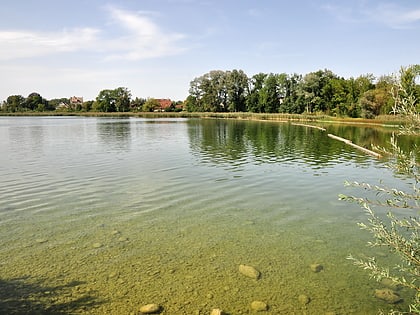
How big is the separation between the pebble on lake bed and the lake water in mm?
210

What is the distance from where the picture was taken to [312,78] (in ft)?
343

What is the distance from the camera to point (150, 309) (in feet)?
21.9

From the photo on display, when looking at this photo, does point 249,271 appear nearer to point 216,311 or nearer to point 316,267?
point 316,267

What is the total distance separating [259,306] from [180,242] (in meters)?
3.93

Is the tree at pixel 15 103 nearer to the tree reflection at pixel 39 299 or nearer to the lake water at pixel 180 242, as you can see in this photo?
the lake water at pixel 180 242

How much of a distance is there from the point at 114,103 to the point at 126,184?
168m

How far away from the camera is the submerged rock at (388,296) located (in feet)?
23.5

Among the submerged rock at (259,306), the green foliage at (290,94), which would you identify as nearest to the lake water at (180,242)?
the submerged rock at (259,306)

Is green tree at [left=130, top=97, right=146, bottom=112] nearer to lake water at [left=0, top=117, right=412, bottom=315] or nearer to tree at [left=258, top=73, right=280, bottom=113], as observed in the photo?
tree at [left=258, top=73, right=280, bottom=113]

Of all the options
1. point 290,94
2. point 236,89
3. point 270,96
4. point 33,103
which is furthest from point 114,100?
point 290,94

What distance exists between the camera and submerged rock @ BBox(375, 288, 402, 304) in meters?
7.16

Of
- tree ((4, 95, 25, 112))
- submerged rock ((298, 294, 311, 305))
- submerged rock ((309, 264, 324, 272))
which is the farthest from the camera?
tree ((4, 95, 25, 112))

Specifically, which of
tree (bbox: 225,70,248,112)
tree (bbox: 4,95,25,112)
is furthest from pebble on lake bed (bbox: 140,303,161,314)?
tree (bbox: 4,95,25,112)

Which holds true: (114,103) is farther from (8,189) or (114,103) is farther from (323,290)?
(323,290)
